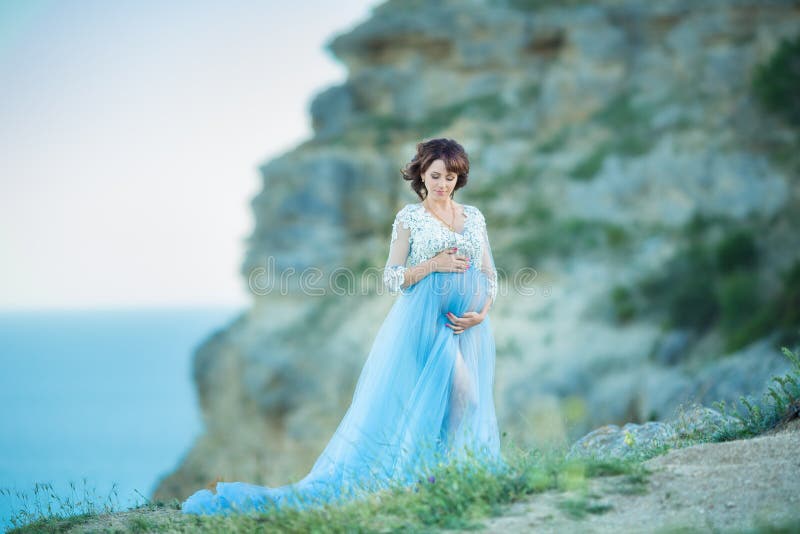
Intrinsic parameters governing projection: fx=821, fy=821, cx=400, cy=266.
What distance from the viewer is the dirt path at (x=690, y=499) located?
3.47 m

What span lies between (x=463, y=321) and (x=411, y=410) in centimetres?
61

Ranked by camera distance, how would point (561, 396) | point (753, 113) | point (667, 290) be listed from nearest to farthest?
point (561, 396) → point (667, 290) → point (753, 113)

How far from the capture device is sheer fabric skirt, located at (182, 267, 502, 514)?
4.49 metres

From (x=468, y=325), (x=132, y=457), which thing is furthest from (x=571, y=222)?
(x=132, y=457)

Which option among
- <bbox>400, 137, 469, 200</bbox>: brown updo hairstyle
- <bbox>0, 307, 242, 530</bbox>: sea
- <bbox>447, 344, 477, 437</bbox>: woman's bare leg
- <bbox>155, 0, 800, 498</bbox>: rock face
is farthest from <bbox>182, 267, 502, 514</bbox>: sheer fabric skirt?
<bbox>155, 0, 800, 498</bbox>: rock face

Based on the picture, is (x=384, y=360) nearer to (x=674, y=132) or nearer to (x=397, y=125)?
(x=674, y=132)

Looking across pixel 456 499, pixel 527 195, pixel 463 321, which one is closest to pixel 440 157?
pixel 463 321

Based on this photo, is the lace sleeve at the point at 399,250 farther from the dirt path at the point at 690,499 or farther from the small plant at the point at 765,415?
the small plant at the point at 765,415

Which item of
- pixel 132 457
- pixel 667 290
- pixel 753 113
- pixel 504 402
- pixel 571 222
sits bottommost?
pixel 132 457

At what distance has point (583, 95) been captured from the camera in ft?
91.2

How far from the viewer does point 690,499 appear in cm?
372

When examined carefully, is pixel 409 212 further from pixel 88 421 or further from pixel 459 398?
pixel 88 421

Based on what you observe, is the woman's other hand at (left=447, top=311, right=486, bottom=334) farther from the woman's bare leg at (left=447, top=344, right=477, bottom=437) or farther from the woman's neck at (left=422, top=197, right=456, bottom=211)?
the woman's neck at (left=422, top=197, right=456, bottom=211)

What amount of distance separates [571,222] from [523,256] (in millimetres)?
1824
